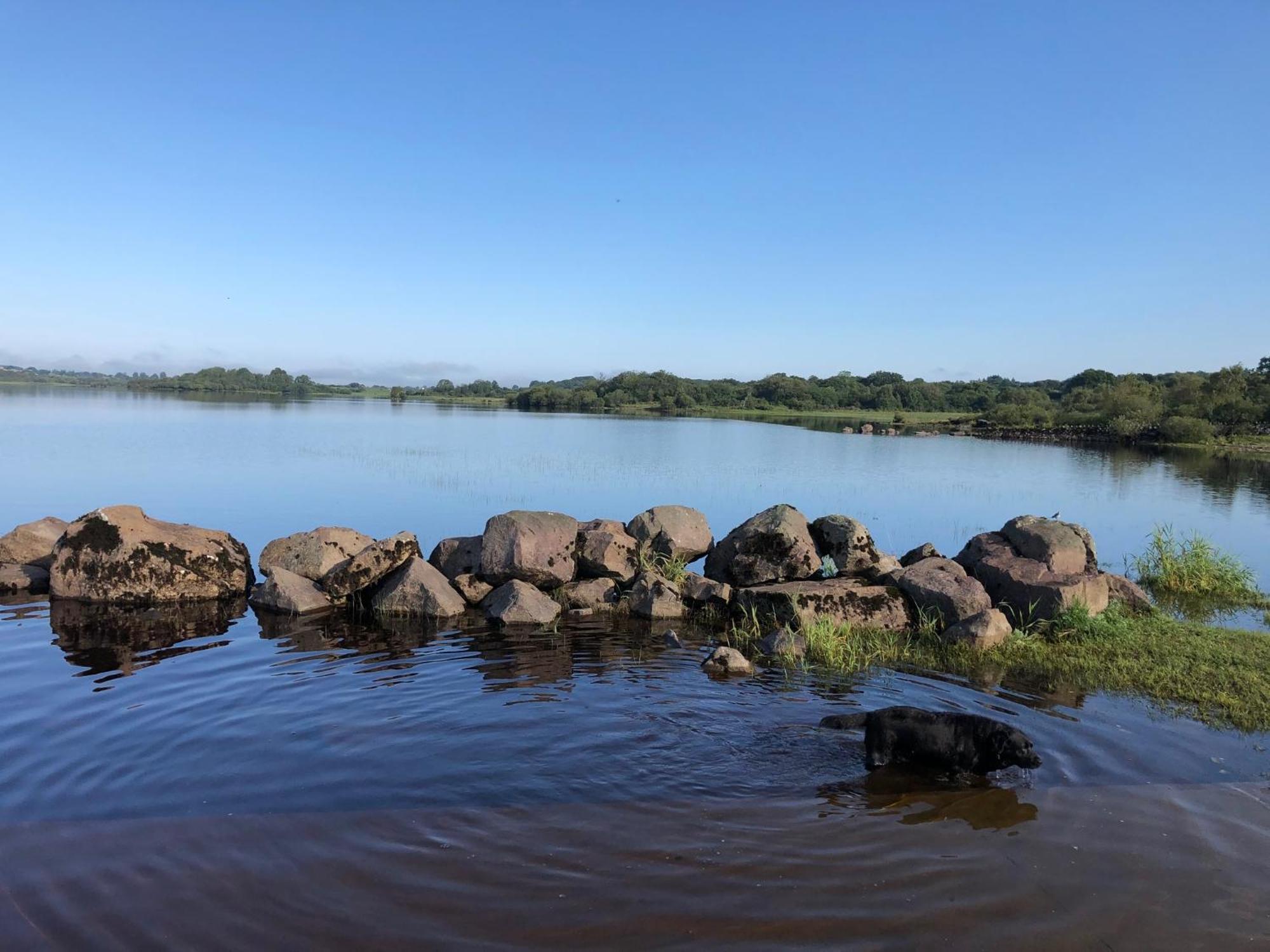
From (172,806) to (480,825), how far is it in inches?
109

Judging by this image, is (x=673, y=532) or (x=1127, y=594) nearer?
(x=1127, y=594)

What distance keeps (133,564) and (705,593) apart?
10693mm

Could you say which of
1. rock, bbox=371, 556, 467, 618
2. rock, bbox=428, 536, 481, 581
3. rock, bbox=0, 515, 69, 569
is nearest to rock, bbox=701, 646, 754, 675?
rock, bbox=371, 556, 467, 618

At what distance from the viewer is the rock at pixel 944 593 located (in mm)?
12953

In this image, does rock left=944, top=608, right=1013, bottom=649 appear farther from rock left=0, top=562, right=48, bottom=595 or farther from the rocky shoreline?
rock left=0, top=562, right=48, bottom=595

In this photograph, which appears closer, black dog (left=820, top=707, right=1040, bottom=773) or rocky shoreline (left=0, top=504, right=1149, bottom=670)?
black dog (left=820, top=707, right=1040, bottom=773)

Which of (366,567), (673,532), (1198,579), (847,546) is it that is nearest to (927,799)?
(847,546)

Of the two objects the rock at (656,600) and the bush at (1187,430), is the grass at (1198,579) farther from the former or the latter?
the bush at (1187,430)

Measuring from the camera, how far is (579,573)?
1616 cm

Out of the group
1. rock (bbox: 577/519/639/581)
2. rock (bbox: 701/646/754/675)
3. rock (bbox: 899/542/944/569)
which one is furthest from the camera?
rock (bbox: 899/542/944/569)

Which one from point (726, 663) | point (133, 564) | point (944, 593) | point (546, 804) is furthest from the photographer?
point (133, 564)

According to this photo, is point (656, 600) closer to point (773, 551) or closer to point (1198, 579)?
point (773, 551)

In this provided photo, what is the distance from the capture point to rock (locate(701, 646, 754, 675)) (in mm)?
11297

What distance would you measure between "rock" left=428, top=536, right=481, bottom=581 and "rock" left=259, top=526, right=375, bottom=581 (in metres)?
1.57
